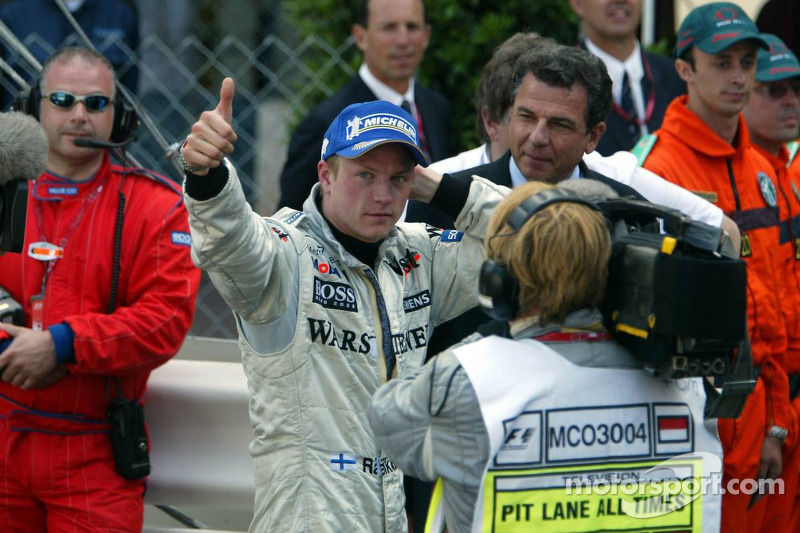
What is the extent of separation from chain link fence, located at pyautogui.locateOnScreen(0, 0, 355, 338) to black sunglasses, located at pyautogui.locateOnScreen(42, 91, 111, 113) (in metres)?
1.35

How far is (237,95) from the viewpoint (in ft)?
19.5

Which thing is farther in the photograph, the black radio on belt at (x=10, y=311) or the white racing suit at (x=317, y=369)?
the black radio on belt at (x=10, y=311)

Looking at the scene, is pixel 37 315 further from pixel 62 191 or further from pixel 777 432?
pixel 777 432

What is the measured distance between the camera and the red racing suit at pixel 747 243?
153 inches

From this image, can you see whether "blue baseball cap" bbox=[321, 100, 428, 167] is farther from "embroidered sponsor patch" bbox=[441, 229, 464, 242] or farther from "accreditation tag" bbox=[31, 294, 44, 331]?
"accreditation tag" bbox=[31, 294, 44, 331]

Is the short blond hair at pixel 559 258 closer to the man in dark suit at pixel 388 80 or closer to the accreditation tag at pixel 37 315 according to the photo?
the accreditation tag at pixel 37 315

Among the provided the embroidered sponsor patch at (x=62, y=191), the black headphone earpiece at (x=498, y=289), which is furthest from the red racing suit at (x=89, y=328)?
the black headphone earpiece at (x=498, y=289)

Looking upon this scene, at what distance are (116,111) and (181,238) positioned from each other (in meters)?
0.55

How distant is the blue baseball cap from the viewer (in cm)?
284

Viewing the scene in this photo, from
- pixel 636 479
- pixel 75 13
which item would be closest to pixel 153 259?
pixel 636 479

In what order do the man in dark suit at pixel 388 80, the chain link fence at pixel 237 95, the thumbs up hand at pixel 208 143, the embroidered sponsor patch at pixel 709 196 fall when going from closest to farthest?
the thumbs up hand at pixel 208 143
the embroidered sponsor patch at pixel 709 196
the man in dark suit at pixel 388 80
the chain link fence at pixel 237 95

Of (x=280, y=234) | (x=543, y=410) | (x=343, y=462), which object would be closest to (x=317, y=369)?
(x=343, y=462)

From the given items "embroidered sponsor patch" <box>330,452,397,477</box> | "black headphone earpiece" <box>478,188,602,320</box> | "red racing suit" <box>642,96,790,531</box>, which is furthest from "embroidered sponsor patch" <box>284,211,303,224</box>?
"red racing suit" <box>642,96,790,531</box>

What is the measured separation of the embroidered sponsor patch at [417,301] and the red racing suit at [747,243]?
1.35 metres
